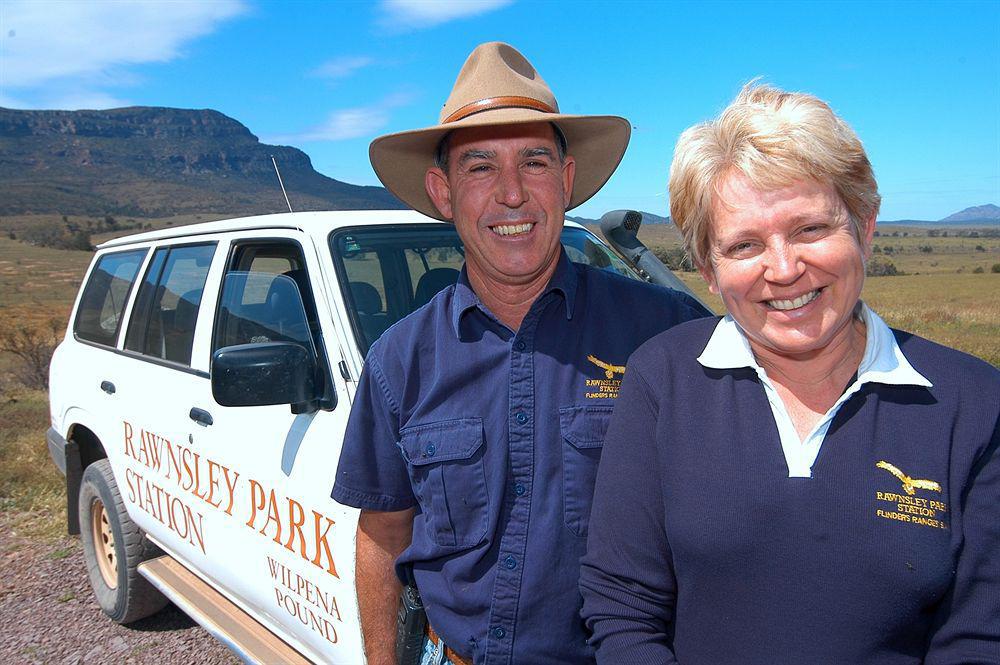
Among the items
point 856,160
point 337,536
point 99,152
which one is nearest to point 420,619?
point 337,536

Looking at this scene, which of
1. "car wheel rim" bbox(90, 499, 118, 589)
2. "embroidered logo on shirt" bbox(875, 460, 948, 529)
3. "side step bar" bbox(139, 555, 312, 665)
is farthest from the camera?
"car wheel rim" bbox(90, 499, 118, 589)

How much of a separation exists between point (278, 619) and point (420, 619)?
1033 millimetres

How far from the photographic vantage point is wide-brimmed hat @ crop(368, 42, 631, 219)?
1893 millimetres

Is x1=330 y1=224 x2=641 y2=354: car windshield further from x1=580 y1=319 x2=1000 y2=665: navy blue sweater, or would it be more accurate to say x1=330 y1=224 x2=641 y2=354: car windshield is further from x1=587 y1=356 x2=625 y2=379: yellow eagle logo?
x1=580 y1=319 x2=1000 y2=665: navy blue sweater

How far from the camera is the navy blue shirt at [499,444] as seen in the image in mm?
1634

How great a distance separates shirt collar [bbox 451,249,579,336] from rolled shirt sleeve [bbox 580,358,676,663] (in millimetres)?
438

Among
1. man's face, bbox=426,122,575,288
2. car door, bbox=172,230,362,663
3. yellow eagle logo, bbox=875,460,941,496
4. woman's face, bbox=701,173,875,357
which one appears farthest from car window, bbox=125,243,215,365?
yellow eagle logo, bbox=875,460,941,496

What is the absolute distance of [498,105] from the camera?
189 cm

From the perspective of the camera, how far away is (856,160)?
130 cm

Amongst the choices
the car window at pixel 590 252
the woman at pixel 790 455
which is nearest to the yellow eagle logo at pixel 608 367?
the woman at pixel 790 455

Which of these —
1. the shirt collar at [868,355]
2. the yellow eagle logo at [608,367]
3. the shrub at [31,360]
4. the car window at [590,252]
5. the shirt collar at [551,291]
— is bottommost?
the shrub at [31,360]

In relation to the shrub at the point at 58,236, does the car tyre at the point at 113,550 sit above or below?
below

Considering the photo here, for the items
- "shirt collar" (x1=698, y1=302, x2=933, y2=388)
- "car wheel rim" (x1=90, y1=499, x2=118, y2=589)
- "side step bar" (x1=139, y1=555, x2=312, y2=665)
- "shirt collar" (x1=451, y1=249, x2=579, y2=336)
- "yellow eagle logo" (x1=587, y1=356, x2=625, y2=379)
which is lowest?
"car wheel rim" (x1=90, y1=499, x2=118, y2=589)

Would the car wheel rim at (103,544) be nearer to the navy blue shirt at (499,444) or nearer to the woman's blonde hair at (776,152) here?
the navy blue shirt at (499,444)
